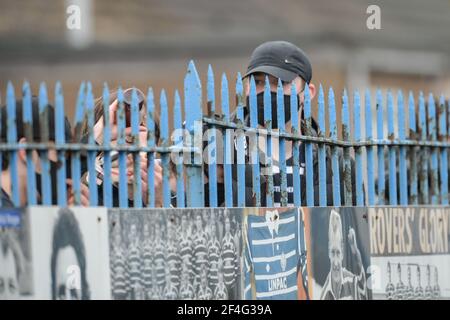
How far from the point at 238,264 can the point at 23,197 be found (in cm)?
122

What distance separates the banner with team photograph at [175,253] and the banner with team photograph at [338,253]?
0.57m

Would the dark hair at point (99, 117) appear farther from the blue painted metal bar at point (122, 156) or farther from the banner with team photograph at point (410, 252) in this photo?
the banner with team photograph at point (410, 252)

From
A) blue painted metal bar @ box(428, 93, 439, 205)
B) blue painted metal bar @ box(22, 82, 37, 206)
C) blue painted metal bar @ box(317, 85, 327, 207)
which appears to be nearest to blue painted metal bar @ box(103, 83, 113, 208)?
blue painted metal bar @ box(22, 82, 37, 206)

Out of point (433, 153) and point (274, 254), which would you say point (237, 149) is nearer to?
point (274, 254)

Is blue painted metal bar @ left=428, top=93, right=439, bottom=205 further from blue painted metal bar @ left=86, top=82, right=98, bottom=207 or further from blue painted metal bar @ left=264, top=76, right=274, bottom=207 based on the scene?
blue painted metal bar @ left=86, top=82, right=98, bottom=207

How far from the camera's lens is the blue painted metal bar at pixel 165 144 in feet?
15.3

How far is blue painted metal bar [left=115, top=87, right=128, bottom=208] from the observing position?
4.54 meters

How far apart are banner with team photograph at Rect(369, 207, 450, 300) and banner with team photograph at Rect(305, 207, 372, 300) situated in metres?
0.09

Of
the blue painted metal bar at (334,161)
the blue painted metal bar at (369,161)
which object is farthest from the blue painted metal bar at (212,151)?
the blue painted metal bar at (369,161)

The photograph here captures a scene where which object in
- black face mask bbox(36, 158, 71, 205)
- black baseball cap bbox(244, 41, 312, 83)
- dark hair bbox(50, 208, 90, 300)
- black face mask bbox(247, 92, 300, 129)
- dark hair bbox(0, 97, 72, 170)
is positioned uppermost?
black baseball cap bbox(244, 41, 312, 83)

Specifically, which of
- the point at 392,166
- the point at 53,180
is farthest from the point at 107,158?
the point at 392,166

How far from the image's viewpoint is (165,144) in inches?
185

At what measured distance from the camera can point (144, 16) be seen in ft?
46.4
